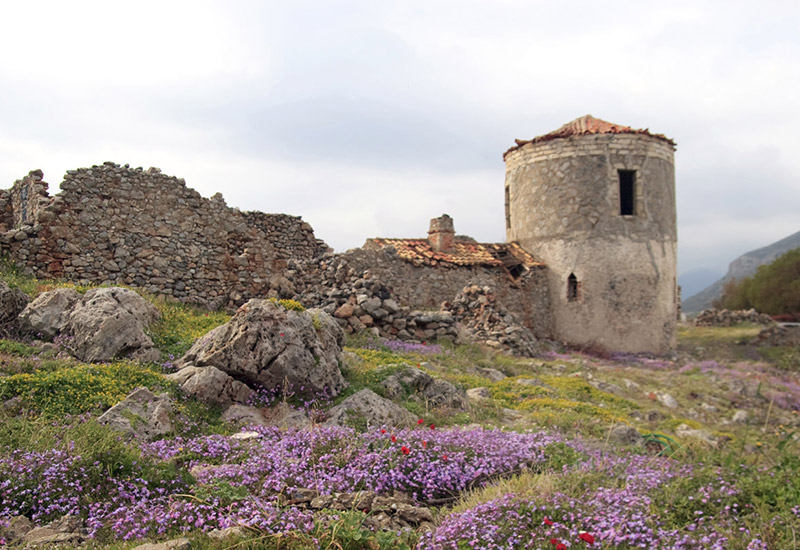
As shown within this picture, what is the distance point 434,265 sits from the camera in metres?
18.4

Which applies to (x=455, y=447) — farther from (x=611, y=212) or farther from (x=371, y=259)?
(x=611, y=212)

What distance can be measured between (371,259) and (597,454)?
11.4 meters

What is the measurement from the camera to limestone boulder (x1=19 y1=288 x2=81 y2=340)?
8.05 meters

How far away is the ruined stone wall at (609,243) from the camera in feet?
66.9

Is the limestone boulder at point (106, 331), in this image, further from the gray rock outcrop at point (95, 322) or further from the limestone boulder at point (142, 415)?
the limestone boulder at point (142, 415)

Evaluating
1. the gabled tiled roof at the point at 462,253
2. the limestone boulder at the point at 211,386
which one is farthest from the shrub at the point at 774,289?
the limestone boulder at the point at 211,386

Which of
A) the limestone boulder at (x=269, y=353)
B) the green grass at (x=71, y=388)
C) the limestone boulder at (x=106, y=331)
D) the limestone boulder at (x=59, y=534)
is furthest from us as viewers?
the limestone boulder at (x=106, y=331)

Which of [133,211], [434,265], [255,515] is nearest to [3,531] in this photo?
[255,515]

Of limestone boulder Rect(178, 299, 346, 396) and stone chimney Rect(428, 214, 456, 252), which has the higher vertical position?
stone chimney Rect(428, 214, 456, 252)

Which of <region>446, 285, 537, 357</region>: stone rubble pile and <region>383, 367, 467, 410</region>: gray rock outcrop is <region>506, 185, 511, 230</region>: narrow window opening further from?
<region>383, 367, 467, 410</region>: gray rock outcrop

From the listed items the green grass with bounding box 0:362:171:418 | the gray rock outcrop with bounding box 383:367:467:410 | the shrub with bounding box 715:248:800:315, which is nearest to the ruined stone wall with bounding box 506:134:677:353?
the gray rock outcrop with bounding box 383:367:467:410

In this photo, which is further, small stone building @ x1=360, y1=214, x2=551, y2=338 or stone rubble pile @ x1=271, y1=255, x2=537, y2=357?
small stone building @ x1=360, y1=214, x2=551, y2=338

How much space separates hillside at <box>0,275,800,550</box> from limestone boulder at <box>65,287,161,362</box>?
0.12 m

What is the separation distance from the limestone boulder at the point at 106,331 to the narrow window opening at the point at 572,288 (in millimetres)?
15870
